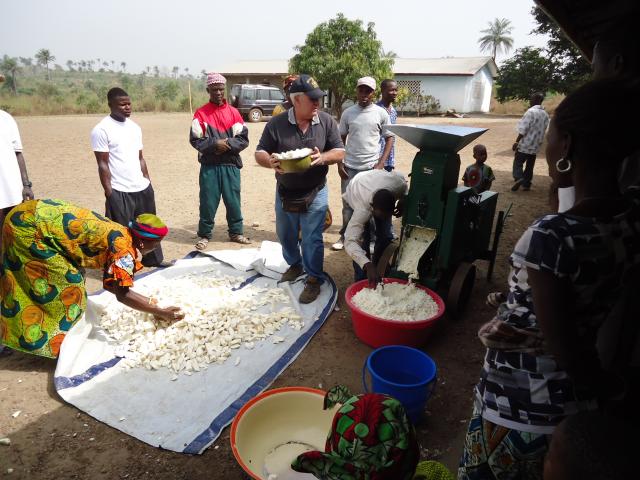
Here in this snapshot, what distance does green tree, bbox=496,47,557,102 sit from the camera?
1806cm

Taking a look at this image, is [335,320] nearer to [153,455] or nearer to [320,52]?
[153,455]

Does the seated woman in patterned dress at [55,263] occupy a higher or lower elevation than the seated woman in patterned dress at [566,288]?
lower

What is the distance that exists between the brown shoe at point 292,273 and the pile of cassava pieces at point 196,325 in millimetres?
197

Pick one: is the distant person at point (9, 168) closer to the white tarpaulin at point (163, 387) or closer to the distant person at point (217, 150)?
the white tarpaulin at point (163, 387)

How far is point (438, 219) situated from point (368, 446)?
261 centimetres

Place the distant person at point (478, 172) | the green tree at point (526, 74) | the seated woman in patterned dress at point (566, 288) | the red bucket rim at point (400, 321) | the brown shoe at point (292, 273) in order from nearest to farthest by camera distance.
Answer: the seated woman in patterned dress at point (566, 288) < the red bucket rim at point (400, 321) < the brown shoe at point (292, 273) < the distant person at point (478, 172) < the green tree at point (526, 74)

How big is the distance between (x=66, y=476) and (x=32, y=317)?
4.05ft

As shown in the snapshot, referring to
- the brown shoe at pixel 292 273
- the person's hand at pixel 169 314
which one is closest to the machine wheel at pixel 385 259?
the brown shoe at pixel 292 273

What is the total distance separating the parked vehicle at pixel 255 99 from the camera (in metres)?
18.9

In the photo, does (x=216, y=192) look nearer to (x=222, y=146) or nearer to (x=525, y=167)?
(x=222, y=146)

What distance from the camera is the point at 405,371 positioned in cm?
275

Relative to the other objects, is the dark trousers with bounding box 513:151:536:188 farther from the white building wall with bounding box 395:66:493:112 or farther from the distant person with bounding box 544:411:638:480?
the white building wall with bounding box 395:66:493:112

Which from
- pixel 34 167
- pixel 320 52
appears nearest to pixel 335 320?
pixel 34 167

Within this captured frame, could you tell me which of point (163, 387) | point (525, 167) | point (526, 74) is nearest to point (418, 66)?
point (526, 74)
